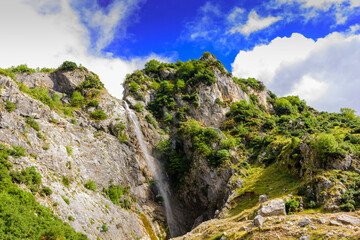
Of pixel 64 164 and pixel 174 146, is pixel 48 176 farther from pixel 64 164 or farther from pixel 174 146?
pixel 174 146

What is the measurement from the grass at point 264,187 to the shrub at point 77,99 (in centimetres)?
4296

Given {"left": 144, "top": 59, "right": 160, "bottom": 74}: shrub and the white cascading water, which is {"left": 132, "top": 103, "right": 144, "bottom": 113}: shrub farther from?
{"left": 144, "top": 59, "right": 160, "bottom": 74}: shrub

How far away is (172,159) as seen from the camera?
51750mm

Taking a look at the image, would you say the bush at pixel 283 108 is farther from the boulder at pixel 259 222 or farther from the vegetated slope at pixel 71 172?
the boulder at pixel 259 222

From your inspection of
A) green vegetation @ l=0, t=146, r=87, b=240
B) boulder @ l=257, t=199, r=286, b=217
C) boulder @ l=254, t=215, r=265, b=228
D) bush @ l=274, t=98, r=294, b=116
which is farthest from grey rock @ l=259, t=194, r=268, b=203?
bush @ l=274, t=98, r=294, b=116

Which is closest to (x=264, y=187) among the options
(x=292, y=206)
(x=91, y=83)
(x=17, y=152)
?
(x=292, y=206)

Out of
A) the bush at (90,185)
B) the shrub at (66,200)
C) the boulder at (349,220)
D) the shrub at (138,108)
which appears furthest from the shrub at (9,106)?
the boulder at (349,220)

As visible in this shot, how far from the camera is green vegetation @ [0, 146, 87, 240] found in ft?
62.5

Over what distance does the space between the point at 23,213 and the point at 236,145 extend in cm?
4127

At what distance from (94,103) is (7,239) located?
3809cm

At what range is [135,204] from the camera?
40.7m

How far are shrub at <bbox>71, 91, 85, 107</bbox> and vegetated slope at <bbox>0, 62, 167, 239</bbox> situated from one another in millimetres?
239

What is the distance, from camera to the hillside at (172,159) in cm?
2382

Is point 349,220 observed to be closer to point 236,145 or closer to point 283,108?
point 236,145
